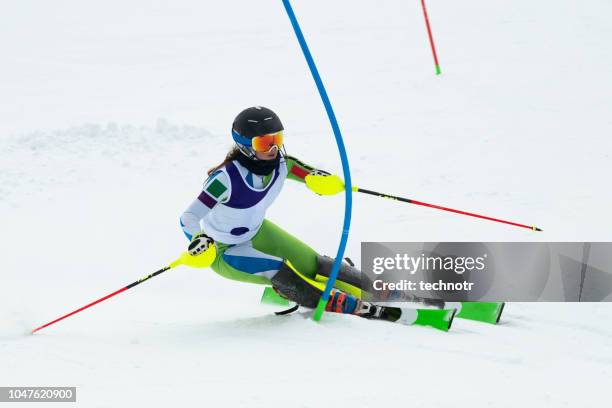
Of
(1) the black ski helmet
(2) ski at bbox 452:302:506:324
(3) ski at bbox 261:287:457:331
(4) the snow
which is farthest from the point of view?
(2) ski at bbox 452:302:506:324

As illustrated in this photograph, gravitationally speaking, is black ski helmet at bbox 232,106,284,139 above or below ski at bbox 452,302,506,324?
above

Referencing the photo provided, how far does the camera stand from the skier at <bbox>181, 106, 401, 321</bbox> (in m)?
3.40

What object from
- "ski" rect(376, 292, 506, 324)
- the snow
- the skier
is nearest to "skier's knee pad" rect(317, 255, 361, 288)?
the skier

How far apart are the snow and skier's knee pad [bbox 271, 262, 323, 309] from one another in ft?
0.35

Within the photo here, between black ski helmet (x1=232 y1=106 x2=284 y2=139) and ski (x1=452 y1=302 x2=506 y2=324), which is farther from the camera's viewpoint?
ski (x1=452 y1=302 x2=506 y2=324)

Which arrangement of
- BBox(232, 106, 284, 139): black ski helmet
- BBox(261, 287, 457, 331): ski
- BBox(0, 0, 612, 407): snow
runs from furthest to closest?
BBox(261, 287, 457, 331): ski < BBox(232, 106, 284, 139): black ski helmet < BBox(0, 0, 612, 407): snow

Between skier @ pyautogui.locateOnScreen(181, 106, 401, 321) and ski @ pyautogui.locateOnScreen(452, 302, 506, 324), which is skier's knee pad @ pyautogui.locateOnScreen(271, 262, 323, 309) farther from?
ski @ pyautogui.locateOnScreen(452, 302, 506, 324)

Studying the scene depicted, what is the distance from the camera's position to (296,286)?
11.6 ft

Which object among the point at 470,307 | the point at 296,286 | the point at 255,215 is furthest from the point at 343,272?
the point at 470,307

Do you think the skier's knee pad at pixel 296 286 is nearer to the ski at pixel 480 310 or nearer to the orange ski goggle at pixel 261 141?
the orange ski goggle at pixel 261 141

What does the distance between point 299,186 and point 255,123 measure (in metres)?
2.61

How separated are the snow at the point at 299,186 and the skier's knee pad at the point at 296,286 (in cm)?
11

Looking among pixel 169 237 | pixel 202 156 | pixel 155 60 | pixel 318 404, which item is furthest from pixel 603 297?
pixel 155 60

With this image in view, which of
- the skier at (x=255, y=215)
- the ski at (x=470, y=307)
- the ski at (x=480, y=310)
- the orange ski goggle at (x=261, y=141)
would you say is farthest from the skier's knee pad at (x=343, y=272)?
the orange ski goggle at (x=261, y=141)
